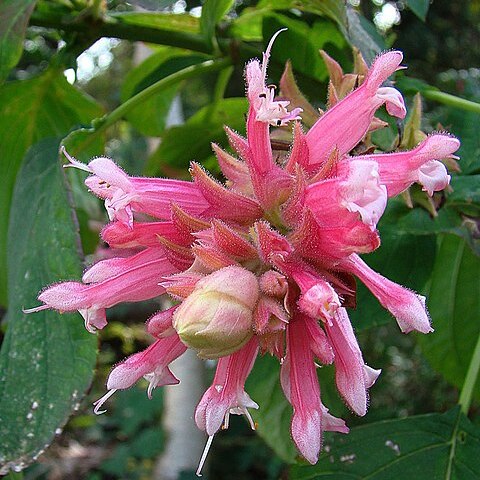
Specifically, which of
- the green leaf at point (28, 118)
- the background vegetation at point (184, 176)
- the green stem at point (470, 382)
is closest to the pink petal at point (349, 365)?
the background vegetation at point (184, 176)

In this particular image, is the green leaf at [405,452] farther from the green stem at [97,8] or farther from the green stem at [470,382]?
the green stem at [97,8]

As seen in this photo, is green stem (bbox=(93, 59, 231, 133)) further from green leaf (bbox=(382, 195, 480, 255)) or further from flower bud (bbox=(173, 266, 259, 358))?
flower bud (bbox=(173, 266, 259, 358))

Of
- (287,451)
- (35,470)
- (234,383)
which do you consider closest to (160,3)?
(234,383)

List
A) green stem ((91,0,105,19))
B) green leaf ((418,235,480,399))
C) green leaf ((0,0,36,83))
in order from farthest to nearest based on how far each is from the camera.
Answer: green leaf ((418,235,480,399)), green stem ((91,0,105,19)), green leaf ((0,0,36,83))

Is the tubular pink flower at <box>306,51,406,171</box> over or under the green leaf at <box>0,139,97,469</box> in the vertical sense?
over

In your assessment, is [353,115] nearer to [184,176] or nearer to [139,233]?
[139,233]

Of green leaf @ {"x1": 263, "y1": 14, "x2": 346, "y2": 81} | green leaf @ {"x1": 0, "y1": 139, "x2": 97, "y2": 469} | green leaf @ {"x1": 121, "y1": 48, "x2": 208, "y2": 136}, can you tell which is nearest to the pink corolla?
green leaf @ {"x1": 0, "y1": 139, "x2": 97, "y2": 469}
